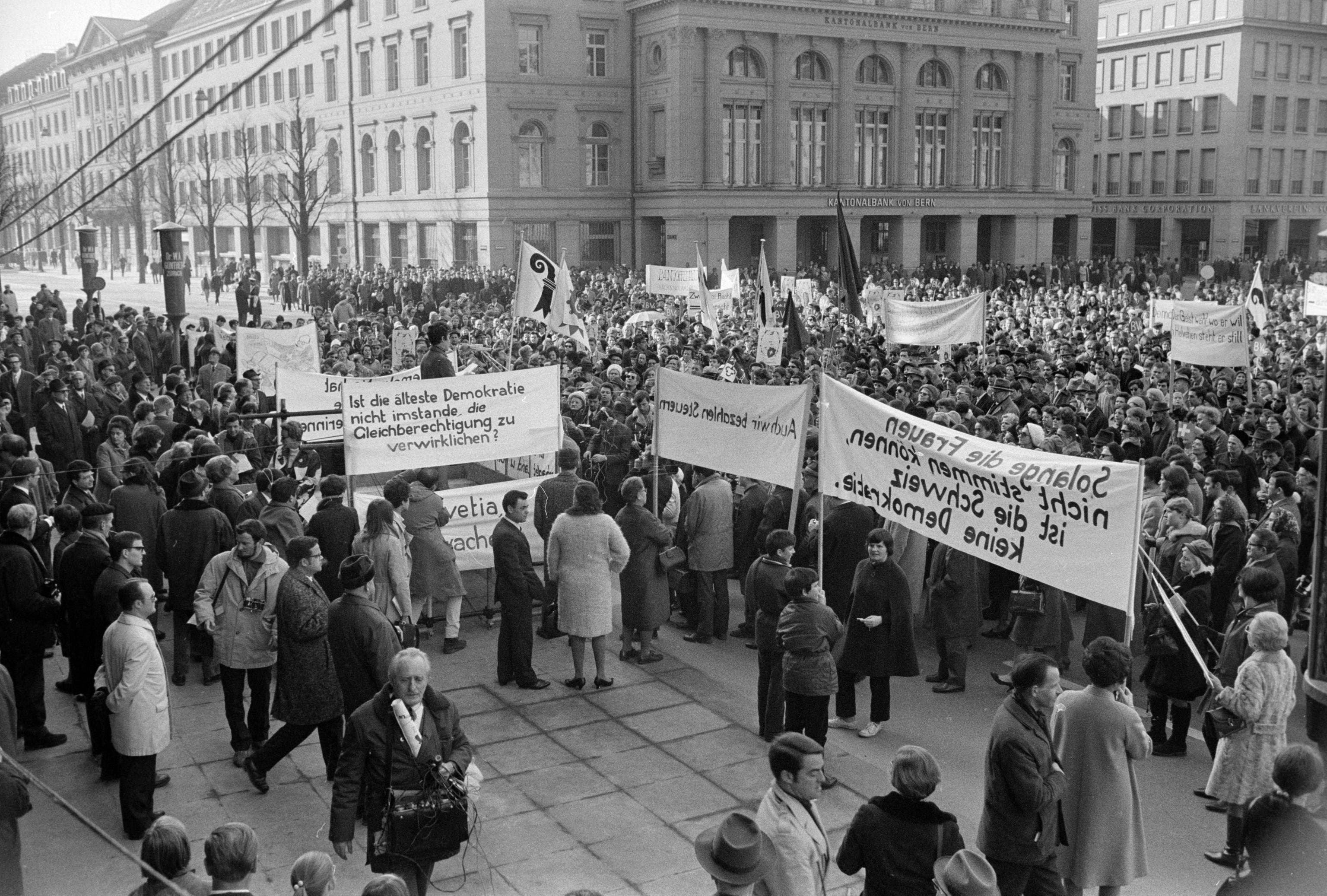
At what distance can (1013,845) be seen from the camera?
5902mm

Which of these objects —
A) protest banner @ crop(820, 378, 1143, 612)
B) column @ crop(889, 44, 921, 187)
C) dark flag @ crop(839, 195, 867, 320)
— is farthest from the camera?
column @ crop(889, 44, 921, 187)

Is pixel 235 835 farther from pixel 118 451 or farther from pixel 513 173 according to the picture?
pixel 513 173

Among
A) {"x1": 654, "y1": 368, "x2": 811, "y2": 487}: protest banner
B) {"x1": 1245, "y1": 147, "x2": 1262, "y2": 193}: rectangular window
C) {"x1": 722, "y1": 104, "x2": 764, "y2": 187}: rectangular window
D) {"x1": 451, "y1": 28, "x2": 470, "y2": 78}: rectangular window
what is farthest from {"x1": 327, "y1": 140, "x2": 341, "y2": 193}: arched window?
{"x1": 654, "y1": 368, "x2": 811, "y2": 487}: protest banner

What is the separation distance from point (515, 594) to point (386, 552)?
1.23 m

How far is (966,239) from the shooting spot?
204 ft

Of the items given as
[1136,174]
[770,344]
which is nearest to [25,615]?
[770,344]

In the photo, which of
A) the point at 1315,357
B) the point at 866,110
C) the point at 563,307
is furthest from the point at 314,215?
the point at 1315,357

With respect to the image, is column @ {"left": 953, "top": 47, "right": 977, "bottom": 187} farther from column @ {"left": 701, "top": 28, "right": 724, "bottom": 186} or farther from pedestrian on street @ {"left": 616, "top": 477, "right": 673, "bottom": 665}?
pedestrian on street @ {"left": 616, "top": 477, "right": 673, "bottom": 665}

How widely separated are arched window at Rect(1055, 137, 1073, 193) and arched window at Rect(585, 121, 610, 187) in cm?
2540

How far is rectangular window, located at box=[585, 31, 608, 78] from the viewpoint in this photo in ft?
181

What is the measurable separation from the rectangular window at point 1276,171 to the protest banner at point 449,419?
74.1m

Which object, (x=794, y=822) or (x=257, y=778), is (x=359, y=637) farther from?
(x=794, y=822)

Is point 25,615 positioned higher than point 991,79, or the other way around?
point 991,79

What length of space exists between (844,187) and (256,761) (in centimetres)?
5272
